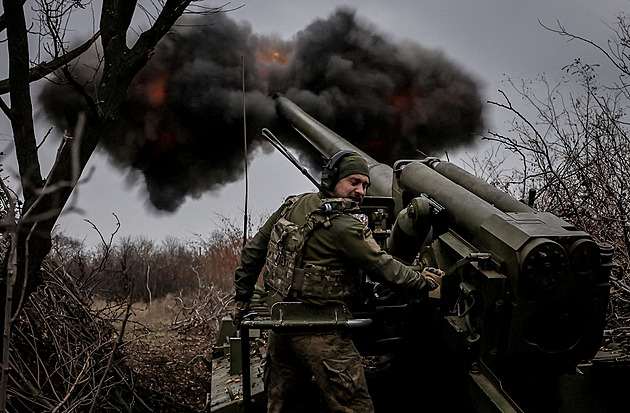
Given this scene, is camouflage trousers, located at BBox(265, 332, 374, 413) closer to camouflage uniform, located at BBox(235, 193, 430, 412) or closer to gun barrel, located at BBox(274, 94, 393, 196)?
camouflage uniform, located at BBox(235, 193, 430, 412)

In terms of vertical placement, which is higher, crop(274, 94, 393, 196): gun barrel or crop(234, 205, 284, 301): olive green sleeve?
crop(274, 94, 393, 196): gun barrel

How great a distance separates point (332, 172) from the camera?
3309 millimetres

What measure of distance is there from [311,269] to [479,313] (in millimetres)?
907

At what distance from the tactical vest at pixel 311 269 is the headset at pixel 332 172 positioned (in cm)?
16

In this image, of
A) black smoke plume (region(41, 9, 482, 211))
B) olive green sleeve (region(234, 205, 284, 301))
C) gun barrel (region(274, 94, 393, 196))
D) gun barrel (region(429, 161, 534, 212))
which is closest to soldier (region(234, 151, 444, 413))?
olive green sleeve (region(234, 205, 284, 301))

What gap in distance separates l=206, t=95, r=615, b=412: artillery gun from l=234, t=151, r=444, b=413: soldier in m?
0.13

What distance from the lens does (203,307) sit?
893 cm

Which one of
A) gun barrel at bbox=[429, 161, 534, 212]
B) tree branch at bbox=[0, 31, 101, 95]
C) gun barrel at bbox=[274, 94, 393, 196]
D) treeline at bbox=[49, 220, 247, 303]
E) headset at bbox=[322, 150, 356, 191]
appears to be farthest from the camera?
treeline at bbox=[49, 220, 247, 303]

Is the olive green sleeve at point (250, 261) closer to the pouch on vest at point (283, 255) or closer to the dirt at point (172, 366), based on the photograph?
the pouch on vest at point (283, 255)

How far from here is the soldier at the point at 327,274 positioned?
10.0 feet

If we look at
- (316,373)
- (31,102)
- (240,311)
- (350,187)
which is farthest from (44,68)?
(316,373)

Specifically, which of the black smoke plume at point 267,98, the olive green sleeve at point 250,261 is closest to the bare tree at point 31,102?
the olive green sleeve at point 250,261

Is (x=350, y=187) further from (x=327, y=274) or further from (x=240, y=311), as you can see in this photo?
(x=240, y=311)

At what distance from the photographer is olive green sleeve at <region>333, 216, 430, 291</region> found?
3.05 metres
